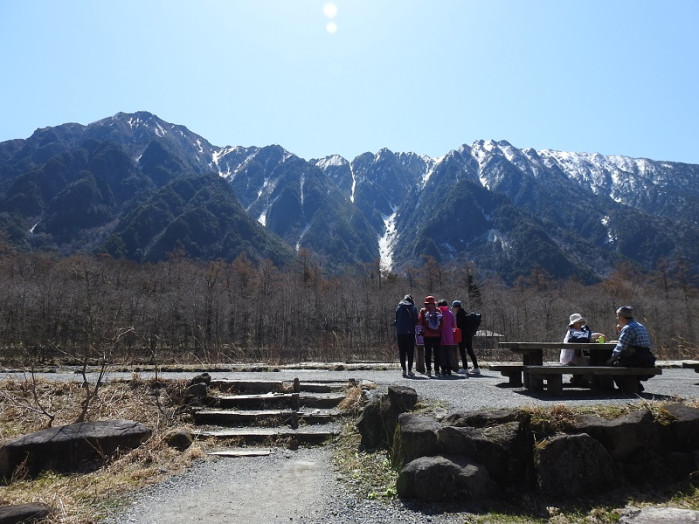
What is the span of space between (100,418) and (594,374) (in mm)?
8599

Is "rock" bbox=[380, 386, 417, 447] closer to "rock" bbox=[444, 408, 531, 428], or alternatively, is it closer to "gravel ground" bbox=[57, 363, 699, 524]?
"gravel ground" bbox=[57, 363, 699, 524]

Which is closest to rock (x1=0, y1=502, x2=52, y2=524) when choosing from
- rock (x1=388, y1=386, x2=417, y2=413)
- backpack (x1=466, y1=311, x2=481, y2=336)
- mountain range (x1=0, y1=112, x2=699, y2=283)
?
rock (x1=388, y1=386, x2=417, y2=413)

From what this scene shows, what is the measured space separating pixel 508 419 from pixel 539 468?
1.90ft

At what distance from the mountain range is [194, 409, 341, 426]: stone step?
249ft

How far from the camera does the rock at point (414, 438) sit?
17.4 feet

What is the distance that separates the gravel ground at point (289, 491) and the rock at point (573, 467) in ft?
3.41

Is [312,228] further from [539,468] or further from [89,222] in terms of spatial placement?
[539,468]

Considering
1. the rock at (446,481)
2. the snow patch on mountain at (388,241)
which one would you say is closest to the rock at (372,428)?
the rock at (446,481)

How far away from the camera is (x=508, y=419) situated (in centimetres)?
523

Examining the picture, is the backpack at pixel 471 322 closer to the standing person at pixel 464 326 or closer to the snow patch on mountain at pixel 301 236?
the standing person at pixel 464 326

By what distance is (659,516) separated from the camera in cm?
399

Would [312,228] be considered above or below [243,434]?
above

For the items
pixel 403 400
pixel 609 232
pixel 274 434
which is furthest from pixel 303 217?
pixel 403 400

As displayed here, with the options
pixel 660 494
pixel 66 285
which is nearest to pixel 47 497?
pixel 660 494
